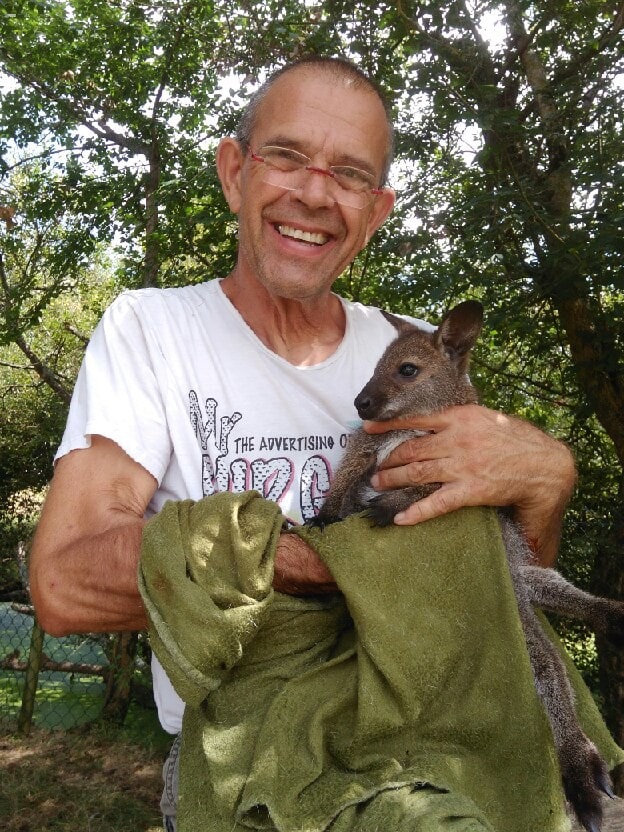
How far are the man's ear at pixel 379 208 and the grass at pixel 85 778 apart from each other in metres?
4.44

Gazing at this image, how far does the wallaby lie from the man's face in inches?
20.9

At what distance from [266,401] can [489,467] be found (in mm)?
826

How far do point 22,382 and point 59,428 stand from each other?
2.52 m

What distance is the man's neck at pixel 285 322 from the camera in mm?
3111

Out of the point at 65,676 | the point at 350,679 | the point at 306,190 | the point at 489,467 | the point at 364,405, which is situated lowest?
the point at 65,676

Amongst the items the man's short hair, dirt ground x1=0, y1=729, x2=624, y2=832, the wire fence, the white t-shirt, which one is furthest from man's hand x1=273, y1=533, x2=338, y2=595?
the wire fence

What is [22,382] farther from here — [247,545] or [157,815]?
[247,545]

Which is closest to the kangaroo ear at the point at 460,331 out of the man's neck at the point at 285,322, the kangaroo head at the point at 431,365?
the kangaroo head at the point at 431,365

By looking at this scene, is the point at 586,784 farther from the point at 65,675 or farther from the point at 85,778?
the point at 65,675

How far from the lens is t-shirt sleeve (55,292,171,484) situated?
256 centimetres

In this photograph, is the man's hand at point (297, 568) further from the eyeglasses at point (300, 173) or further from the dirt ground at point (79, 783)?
the dirt ground at point (79, 783)

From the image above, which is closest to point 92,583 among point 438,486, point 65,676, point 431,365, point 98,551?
point 98,551

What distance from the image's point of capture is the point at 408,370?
3.29 metres

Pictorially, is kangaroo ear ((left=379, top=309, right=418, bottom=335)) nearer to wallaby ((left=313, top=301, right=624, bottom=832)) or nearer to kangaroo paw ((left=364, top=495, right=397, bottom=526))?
wallaby ((left=313, top=301, right=624, bottom=832))
